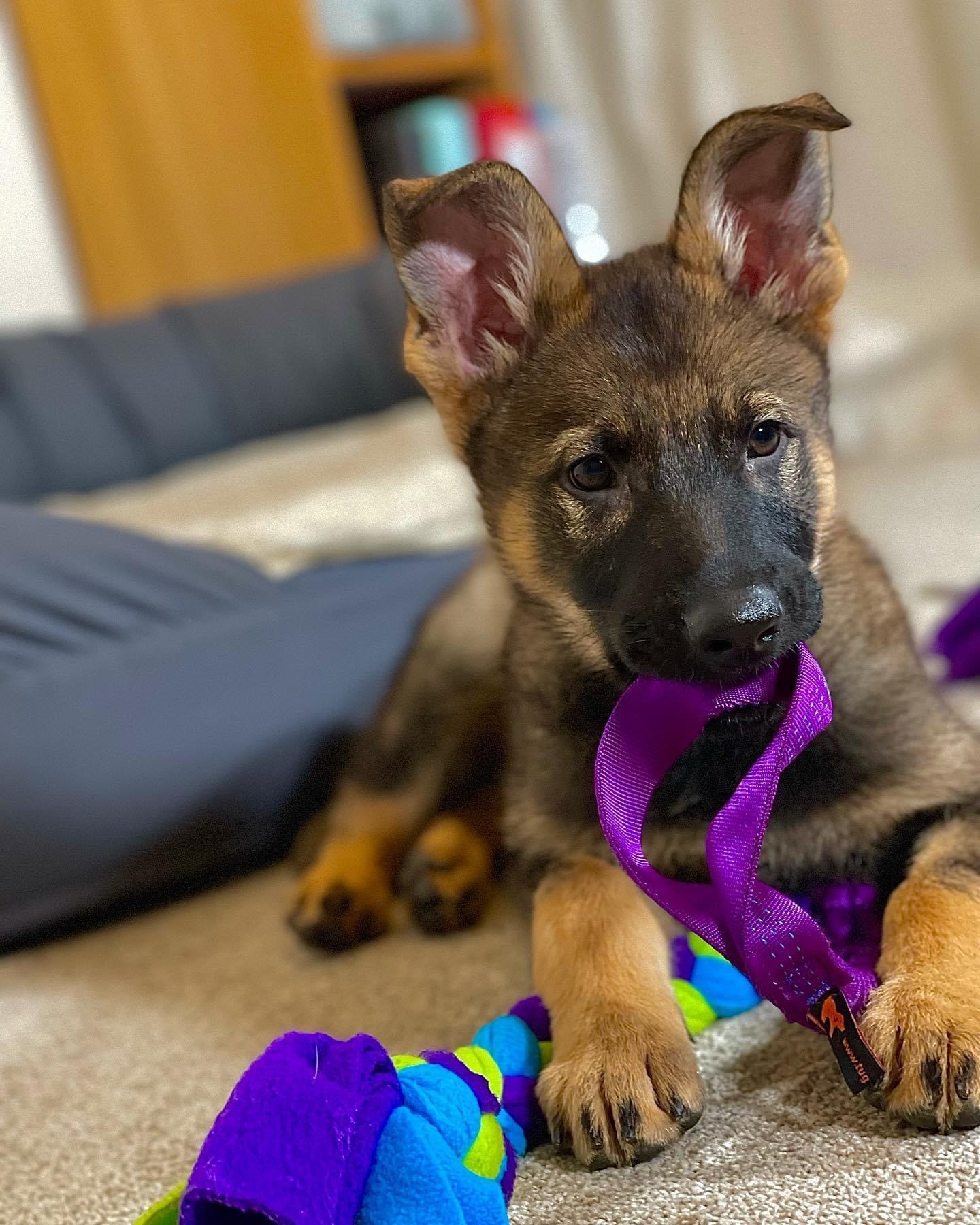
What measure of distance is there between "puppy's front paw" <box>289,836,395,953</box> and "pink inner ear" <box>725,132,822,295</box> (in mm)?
1399

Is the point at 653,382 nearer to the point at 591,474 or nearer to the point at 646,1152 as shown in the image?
the point at 591,474

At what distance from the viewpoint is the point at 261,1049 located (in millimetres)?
1904

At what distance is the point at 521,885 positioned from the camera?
2.08m

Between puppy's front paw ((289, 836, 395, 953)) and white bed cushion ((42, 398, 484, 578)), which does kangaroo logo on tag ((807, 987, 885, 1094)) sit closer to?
puppy's front paw ((289, 836, 395, 953))

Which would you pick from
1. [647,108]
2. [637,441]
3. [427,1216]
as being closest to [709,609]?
[637,441]

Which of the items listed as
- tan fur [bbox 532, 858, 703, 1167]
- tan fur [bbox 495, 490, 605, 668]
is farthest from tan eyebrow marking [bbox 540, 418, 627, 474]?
tan fur [bbox 532, 858, 703, 1167]

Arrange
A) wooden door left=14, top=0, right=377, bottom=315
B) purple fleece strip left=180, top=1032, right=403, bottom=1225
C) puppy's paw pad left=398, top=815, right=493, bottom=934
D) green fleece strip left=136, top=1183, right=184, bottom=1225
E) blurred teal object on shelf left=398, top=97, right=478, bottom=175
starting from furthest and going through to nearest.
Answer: blurred teal object on shelf left=398, top=97, right=478, bottom=175
wooden door left=14, top=0, right=377, bottom=315
puppy's paw pad left=398, top=815, right=493, bottom=934
green fleece strip left=136, top=1183, right=184, bottom=1225
purple fleece strip left=180, top=1032, right=403, bottom=1225

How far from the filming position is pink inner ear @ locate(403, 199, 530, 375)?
198 centimetres

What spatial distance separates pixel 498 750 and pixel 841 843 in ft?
3.64

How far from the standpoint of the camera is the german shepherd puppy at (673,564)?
5.01 ft

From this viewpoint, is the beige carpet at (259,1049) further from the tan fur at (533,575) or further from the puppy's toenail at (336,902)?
the tan fur at (533,575)

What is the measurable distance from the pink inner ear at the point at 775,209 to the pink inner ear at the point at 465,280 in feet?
1.30

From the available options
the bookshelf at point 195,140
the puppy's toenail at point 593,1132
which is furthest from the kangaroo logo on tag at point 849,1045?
the bookshelf at point 195,140

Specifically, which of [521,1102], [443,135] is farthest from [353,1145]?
[443,135]
